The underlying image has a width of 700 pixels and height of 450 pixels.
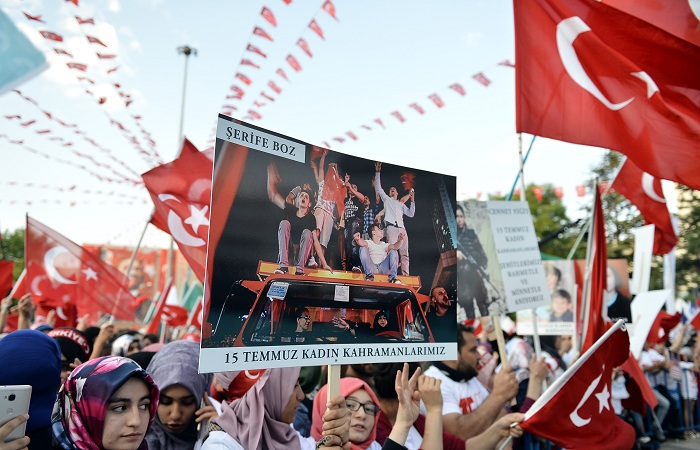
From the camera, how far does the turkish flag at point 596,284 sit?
4.23m

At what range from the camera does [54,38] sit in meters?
6.91

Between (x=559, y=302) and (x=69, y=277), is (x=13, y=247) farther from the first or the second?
(x=559, y=302)

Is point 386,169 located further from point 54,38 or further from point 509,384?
point 54,38

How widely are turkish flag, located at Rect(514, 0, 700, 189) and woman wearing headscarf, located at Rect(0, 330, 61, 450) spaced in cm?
340

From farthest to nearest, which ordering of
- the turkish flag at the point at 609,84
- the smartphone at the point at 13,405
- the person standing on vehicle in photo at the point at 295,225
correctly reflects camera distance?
the turkish flag at the point at 609,84 → the person standing on vehicle in photo at the point at 295,225 → the smartphone at the point at 13,405

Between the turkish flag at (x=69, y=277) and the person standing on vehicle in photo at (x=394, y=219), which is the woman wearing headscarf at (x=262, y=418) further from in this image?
the turkish flag at (x=69, y=277)

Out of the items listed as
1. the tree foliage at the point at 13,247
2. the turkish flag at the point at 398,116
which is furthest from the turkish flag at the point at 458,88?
the tree foliage at the point at 13,247

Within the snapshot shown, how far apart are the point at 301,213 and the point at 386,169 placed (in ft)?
1.84

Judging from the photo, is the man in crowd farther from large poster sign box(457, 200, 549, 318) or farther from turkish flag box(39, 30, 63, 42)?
turkish flag box(39, 30, 63, 42)

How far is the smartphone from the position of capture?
5.47ft

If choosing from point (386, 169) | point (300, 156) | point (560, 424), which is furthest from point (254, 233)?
point (560, 424)

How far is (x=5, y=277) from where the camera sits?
7023 millimetres

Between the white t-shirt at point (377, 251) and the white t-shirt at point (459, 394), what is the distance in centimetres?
210

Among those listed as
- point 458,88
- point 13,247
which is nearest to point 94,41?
point 458,88
